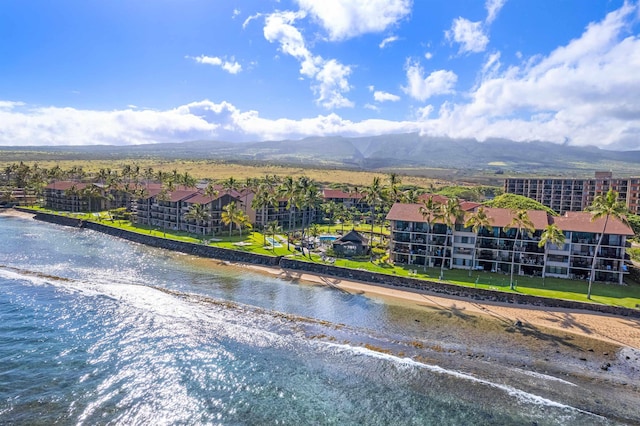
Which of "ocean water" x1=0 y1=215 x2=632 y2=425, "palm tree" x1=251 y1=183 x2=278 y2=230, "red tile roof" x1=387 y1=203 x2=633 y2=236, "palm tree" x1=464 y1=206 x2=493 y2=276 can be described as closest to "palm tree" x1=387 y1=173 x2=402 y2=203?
"red tile roof" x1=387 y1=203 x2=633 y2=236

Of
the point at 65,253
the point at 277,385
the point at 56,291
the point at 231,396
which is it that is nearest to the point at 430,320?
the point at 277,385

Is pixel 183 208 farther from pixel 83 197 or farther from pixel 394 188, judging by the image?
pixel 83 197

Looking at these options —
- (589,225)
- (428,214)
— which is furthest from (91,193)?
(589,225)

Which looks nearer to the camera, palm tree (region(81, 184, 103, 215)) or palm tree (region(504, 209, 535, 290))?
palm tree (region(504, 209, 535, 290))

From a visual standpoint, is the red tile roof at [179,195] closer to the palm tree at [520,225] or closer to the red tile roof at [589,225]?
the palm tree at [520,225]

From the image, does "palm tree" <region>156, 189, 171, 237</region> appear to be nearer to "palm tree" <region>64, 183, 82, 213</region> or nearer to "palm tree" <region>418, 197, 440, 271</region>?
"palm tree" <region>64, 183, 82, 213</region>

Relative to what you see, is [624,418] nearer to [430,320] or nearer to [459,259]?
[430,320]

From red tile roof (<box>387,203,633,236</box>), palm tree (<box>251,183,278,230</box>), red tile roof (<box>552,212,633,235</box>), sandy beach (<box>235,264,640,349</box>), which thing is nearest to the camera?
sandy beach (<box>235,264,640,349</box>)

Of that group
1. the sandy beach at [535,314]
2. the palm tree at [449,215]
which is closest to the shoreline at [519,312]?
the sandy beach at [535,314]
